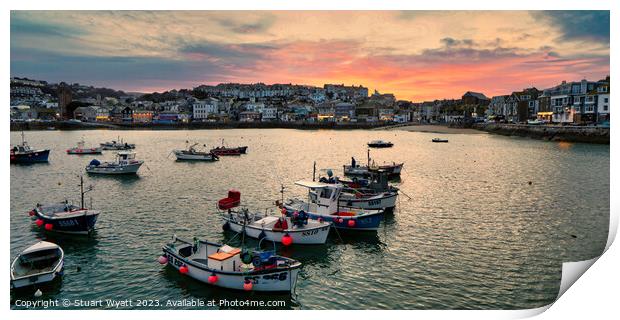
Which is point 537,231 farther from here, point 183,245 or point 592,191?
point 183,245

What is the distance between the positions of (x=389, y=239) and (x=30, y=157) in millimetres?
32850

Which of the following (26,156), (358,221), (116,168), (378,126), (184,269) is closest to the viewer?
(184,269)

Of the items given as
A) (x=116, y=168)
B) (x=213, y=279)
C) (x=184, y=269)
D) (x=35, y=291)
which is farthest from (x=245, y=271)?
(x=116, y=168)

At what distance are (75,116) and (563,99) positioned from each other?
113840 millimetres

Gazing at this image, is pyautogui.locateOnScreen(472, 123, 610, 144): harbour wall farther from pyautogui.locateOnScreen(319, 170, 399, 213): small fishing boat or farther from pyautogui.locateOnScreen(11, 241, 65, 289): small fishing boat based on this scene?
pyautogui.locateOnScreen(11, 241, 65, 289): small fishing boat

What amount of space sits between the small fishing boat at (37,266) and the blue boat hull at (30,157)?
92.2ft

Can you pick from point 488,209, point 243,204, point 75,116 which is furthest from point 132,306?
point 75,116

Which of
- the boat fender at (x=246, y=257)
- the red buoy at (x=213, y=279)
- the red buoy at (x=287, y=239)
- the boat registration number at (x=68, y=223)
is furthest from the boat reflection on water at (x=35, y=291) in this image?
the red buoy at (x=287, y=239)

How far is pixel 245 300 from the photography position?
32.1ft

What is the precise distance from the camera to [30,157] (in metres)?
34.2

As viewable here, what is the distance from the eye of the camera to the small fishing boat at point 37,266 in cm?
995

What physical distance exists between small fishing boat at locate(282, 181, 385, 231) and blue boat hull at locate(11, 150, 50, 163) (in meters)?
28.5

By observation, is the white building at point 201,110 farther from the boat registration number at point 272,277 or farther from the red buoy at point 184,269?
the boat registration number at point 272,277

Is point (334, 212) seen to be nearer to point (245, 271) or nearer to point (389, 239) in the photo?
point (389, 239)
